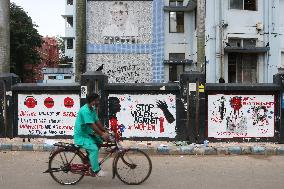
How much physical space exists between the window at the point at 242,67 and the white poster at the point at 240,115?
11804 mm

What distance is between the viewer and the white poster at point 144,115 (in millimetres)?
13234

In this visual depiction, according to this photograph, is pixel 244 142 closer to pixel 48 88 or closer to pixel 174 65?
pixel 48 88

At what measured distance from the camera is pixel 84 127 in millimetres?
7730

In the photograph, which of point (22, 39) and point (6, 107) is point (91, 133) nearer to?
point (6, 107)

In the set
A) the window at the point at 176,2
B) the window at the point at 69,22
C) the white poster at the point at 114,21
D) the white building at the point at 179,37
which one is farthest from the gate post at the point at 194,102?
the window at the point at 69,22

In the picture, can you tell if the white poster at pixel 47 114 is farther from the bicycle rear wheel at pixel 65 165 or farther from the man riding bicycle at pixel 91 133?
the man riding bicycle at pixel 91 133

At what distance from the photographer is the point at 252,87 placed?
43.0 ft

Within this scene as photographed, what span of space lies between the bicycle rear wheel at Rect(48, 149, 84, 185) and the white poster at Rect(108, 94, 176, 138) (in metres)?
5.41

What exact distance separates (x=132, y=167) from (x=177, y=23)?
24417 mm

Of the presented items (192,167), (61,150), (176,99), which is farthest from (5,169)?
(176,99)

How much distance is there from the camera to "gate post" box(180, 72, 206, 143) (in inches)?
507

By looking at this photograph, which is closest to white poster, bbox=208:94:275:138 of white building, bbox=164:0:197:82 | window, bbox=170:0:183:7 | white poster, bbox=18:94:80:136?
white poster, bbox=18:94:80:136

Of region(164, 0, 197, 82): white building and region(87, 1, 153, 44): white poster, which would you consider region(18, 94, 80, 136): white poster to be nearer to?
region(87, 1, 153, 44): white poster

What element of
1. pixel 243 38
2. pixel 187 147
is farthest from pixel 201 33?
pixel 243 38
